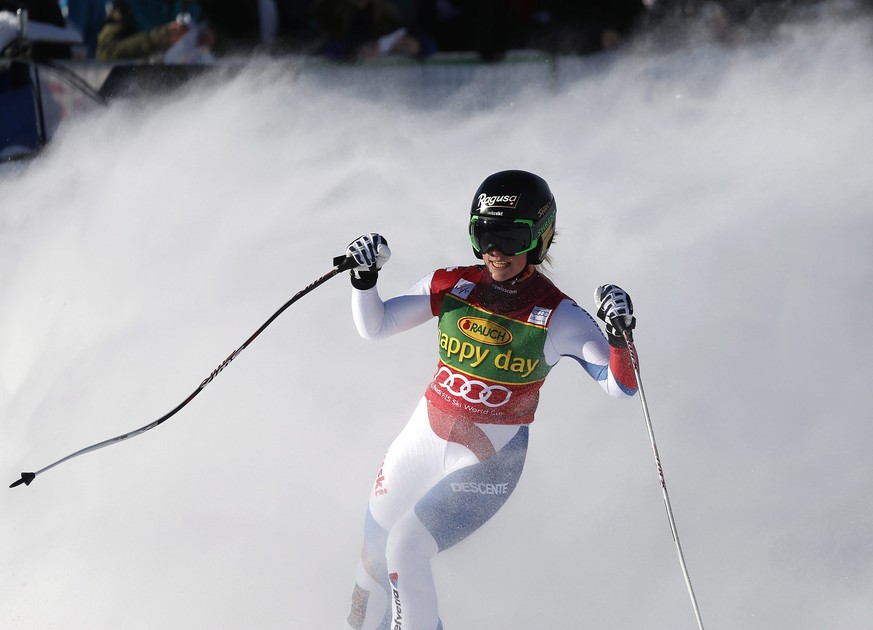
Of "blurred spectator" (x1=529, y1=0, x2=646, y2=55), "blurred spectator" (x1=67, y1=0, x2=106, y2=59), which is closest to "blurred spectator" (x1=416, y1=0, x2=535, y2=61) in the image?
"blurred spectator" (x1=529, y1=0, x2=646, y2=55)

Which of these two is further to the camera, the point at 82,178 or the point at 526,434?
the point at 82,178

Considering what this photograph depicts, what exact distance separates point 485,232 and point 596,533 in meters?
2.29

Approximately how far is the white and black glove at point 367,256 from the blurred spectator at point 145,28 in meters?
5.68

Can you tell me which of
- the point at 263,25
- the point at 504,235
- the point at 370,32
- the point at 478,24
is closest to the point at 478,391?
the point at 504,235

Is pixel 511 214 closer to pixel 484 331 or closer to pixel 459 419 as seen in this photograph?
pixel 484 331

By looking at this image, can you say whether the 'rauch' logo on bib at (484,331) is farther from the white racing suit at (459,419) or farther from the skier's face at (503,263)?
the skier's face at (503,263)

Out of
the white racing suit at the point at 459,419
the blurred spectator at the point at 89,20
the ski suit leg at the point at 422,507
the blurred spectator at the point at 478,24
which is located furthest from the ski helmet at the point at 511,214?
the blurred spectator at the point at 89,20

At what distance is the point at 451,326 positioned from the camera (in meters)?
4.46

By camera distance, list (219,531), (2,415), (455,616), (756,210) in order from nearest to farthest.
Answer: (455,616)
(219,531)
(2,415)
(756,210)

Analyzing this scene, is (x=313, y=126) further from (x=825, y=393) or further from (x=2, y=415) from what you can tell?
(x=825, y=393)

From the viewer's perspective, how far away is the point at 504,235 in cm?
424

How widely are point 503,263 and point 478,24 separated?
507 centimetres

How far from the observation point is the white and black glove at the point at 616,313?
4.00 m

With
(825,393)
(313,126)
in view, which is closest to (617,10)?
(313,126)
